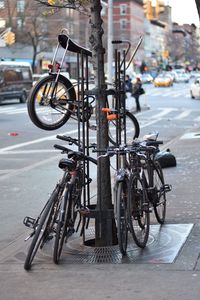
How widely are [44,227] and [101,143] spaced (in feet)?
3.56

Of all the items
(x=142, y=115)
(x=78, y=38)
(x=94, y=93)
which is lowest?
(x=142, y=115)

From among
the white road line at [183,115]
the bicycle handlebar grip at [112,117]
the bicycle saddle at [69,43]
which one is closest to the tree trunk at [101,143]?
the bicycle handlebar grip at [112,117]

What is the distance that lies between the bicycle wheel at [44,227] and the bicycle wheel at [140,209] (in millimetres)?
752

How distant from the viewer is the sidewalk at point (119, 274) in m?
4.59

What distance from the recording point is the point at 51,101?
620 centimetres

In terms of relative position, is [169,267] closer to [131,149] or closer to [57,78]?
[131,149]

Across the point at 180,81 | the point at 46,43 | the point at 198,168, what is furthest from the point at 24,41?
the point at 198,168

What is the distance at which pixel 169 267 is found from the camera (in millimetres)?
5145

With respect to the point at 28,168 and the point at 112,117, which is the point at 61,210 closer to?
the point at 112,117

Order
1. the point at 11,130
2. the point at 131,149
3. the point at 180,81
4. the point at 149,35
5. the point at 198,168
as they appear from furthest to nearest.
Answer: the point at 149,35, the point at 180,81, the point at 11,130, the point at 198,168, the point at 131,149

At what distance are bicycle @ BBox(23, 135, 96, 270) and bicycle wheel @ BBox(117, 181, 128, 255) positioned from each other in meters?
0.45

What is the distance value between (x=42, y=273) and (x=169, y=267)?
3.58 ft

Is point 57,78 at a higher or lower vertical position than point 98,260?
higher

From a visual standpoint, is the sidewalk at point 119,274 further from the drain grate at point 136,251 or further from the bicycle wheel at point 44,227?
the bicycle wheel at point 44,227
